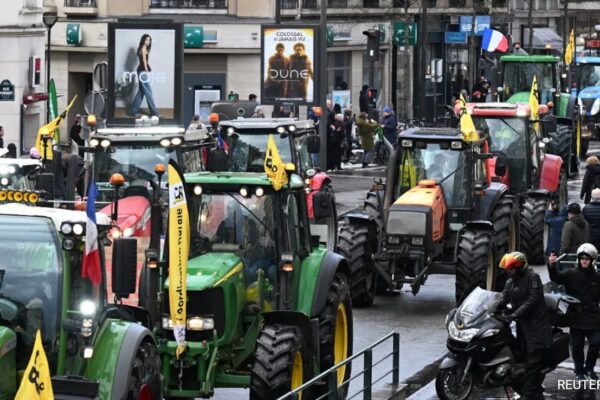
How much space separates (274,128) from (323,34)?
10.8 metres

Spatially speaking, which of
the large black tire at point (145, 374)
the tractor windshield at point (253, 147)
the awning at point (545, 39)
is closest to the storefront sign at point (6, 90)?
the tractor windshield at point (253, 147)

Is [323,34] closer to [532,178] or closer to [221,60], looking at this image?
[532,178]

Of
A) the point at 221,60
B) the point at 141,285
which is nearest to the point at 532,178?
the point at 141,285

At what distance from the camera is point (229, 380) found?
15.1m

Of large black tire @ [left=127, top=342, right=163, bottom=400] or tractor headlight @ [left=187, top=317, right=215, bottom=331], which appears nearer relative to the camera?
large black tire @ [left=127, top=342, right=163, bottom=400]

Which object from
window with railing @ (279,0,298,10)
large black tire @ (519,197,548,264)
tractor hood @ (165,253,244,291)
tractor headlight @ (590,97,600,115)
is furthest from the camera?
window with railing @ (279,0,298,10)

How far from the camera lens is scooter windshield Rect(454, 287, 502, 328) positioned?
17.7 metres

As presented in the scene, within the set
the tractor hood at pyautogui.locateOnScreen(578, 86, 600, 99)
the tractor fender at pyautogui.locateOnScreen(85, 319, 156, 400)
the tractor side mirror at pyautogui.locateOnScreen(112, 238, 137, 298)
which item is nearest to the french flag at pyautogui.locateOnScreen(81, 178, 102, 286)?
the tractor side mirror at pyautogui.locateOnScreen(112, 238, 137, 298)

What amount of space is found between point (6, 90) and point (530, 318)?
87.1 feet

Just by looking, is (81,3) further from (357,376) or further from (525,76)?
(357,376)

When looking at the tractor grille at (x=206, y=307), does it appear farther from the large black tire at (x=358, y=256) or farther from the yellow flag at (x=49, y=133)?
the yellow flag at (x=49, y=133)

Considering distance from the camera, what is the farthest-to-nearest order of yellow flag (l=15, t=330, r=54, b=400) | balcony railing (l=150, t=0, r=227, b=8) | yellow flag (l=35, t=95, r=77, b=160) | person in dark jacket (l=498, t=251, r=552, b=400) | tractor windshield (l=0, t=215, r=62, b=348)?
balcony railing (l=150, t=0, r=227, b=8), yellow flag (l=35, t=95, r=77, b=160), person in dark jacket (l=498, t=251, r=552, b=400), tractor windshield (l=0, t=215, r=62, b=348), yellow flag (l=15, t=330, r=54, b=400)

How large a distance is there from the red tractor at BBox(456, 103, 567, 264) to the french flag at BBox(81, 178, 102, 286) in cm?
1615

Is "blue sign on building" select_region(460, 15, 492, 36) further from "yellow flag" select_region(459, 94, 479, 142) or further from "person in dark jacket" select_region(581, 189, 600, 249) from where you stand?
"person in dark jacket" select_region(581, 189, 600, 249)
